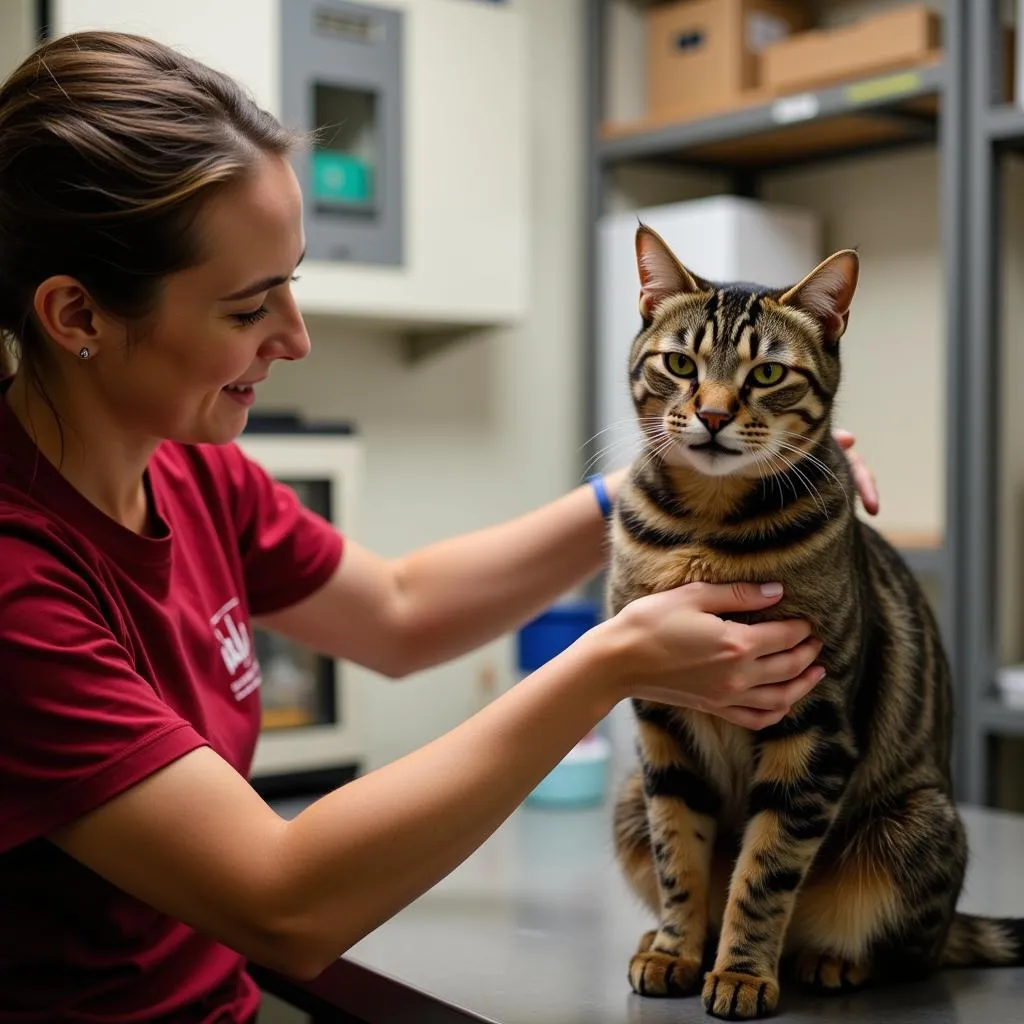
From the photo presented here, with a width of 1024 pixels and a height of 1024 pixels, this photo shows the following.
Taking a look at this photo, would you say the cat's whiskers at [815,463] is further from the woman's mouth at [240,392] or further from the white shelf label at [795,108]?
the white shelf label at [795,108]

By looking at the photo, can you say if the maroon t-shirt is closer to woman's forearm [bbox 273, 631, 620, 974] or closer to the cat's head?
woman's forearm [bbox 273, 631, 620, 974]

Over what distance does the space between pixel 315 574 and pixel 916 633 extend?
676mm

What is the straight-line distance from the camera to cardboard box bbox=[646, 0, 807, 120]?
268 centimetres

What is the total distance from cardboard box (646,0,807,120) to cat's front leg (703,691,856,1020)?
1.89 m

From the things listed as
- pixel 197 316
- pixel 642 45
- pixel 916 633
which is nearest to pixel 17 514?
pixel 197 316

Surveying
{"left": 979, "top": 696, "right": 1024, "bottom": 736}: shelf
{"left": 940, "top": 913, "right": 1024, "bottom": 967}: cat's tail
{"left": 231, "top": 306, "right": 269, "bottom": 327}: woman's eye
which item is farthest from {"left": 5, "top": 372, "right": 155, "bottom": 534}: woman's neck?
{"left": 979, "top": 696, "right": 1024, "bottom": 736}: shelf

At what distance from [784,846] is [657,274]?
509 mm

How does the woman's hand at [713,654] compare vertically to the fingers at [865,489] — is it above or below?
below

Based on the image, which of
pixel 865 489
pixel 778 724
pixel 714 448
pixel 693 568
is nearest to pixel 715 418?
pixel 714 448

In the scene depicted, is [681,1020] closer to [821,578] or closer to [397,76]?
[821,578]

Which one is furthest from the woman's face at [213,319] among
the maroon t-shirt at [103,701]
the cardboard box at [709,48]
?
the cardboard box at [709,48]

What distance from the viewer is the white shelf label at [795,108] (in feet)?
8.06

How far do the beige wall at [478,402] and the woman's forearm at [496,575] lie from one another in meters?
1.21

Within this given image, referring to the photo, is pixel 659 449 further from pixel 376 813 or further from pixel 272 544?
pixel 272 544
